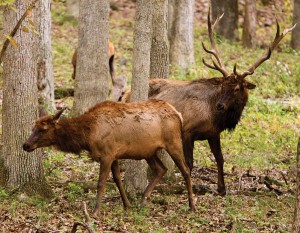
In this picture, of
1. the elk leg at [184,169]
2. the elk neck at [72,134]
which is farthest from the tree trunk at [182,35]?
the elk neck at [72,134]

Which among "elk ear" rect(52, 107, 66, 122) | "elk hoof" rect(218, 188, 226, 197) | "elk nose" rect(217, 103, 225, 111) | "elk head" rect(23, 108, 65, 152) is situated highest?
"elk ear" rect(52, 107, 66, 122)

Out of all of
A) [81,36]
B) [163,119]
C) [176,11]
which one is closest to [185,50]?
[176,11]

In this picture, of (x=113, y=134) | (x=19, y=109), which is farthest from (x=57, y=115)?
(x=113, y=134)

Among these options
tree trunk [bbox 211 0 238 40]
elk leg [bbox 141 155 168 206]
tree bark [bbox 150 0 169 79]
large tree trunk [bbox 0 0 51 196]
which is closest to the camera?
large tree trunk [bbox 0 0 51 196]

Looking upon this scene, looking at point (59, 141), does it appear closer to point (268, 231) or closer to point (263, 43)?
point (268, 231)

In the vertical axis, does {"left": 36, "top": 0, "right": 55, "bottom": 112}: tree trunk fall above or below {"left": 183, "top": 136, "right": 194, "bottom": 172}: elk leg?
above

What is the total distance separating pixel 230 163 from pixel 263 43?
51.8ft

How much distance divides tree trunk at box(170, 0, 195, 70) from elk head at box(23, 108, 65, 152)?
1179 cm

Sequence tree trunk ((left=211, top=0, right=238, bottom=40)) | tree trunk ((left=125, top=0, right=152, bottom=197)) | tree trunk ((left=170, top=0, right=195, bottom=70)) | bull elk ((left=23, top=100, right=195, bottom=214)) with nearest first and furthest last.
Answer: bull elk ((left=23, top=100, right=195, bottom=214))
tree trunk ((left=125, top=0, right=152, bottom=197))
tree trunk ((left=170, top=0, right=195, bottom=70))
tree trunk ((left=211, top=0, right=238, bottom=40))

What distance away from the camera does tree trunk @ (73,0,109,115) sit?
14.4m

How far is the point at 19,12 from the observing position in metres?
9.93

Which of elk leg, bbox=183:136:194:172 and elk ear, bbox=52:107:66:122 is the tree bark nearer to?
elk leg, bbox=183:136:194:172

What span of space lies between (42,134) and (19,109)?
1.59 ft

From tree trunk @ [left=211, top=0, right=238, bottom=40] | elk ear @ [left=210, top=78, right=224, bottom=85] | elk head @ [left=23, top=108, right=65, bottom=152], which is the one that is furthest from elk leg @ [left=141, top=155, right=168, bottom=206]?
tree trunk @ [left=211, top=0, right=238, bottom=40]
